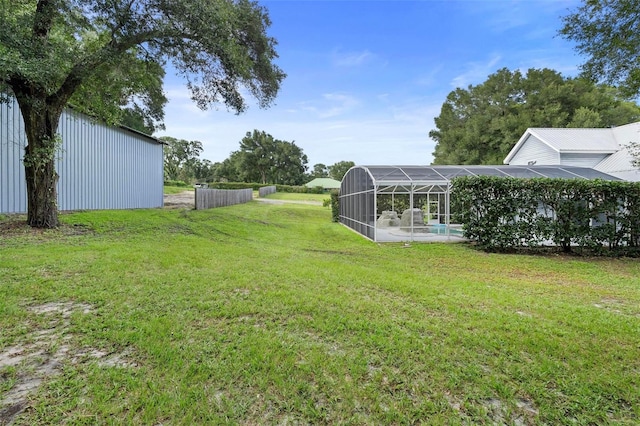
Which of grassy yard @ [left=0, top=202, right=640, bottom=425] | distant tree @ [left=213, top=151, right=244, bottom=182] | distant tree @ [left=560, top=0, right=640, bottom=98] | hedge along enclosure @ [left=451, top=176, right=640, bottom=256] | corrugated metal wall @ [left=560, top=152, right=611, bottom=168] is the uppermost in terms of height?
distant tree @ [left=213, top=151, right=244, bottom=182]

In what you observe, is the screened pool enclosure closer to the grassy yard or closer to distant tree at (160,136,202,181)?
the grassy yard

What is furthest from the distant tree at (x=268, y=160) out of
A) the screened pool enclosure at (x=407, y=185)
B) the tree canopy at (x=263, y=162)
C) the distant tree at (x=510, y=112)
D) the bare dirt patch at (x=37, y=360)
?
the bare dirt patch at (x=37, y=360)

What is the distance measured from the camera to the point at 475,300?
4031 mm

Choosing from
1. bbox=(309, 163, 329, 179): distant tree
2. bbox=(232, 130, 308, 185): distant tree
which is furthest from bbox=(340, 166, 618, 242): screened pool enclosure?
bbox=(309, 163, 329, 179): distant tree

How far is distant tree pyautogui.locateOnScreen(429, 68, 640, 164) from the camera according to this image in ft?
74.6

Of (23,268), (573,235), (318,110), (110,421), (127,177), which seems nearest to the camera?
(110,421)

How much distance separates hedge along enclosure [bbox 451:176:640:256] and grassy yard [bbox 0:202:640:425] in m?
3.05

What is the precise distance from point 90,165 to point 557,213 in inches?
616

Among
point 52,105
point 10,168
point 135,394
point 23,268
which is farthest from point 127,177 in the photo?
point 135,394

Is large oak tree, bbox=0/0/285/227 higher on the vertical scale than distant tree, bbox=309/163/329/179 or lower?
lower

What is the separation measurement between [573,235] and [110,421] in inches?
413

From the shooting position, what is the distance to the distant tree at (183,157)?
5038 centimetres

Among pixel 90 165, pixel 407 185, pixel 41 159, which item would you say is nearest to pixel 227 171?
pixel 90 165

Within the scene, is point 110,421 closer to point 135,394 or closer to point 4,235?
point 135,394
